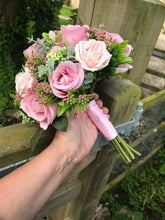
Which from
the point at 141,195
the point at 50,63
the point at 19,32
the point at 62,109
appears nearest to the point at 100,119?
the point at 62,109

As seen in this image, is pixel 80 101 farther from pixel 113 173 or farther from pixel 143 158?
pixel 143 158

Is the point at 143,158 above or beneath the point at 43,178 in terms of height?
beneath

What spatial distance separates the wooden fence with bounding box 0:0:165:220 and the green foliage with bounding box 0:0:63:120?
3.05m

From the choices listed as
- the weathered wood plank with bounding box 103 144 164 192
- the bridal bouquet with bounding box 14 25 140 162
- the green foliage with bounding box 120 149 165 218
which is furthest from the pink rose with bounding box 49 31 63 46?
the green foliage with bounding box 120 149 165 218

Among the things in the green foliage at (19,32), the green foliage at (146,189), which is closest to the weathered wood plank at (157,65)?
the green foliage at (19,32)

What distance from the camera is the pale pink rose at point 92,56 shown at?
32.7 inches

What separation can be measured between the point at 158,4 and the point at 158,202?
114 inches

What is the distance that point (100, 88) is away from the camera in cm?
113

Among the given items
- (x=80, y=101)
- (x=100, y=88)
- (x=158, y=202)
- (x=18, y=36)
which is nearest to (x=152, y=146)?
(x=158, y=202)

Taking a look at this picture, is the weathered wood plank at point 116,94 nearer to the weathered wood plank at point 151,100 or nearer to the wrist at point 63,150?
the wrist at point 63,150

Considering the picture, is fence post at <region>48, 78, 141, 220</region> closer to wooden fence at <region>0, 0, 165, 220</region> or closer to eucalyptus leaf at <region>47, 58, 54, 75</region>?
wooden fence at <region>0, 0, 165, 220</region>

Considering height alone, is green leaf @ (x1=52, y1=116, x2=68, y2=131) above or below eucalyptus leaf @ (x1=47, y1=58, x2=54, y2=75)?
below

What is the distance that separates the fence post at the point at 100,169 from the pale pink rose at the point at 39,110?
385 mm

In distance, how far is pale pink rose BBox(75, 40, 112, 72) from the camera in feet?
2.73
